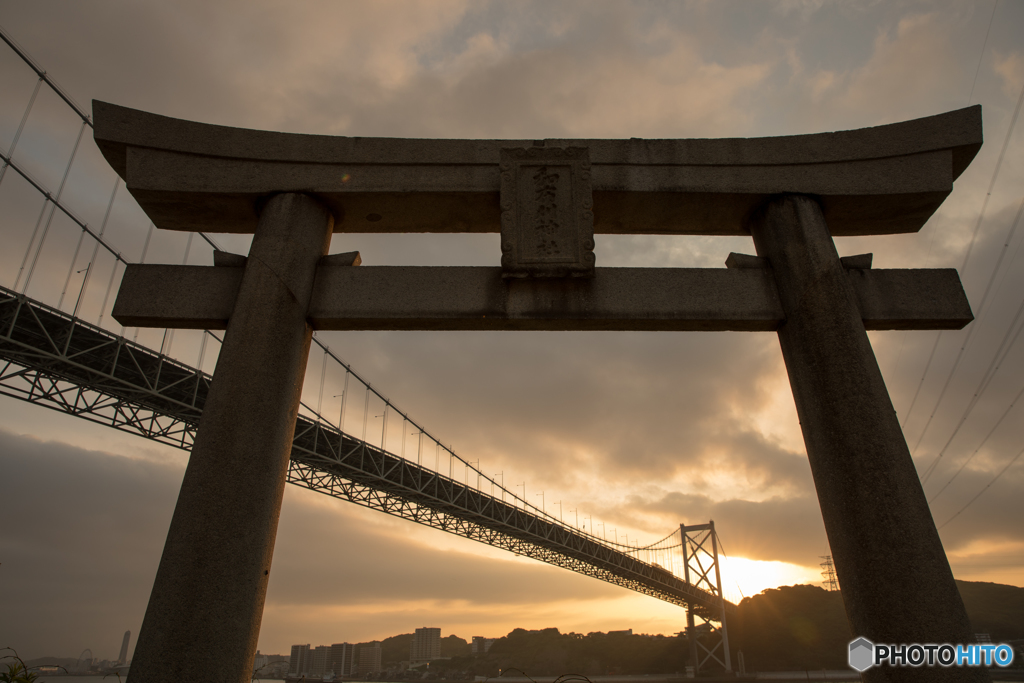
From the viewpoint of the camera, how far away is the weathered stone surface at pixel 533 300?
400 cm

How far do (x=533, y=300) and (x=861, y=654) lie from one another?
2994 millimetres

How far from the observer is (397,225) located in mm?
4691

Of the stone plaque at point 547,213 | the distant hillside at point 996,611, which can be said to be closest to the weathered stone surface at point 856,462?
the stone plaque at point 547,213

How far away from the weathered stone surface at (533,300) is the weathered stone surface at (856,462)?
256 millimetres

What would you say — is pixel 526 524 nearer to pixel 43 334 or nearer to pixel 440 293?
pixel 43 334

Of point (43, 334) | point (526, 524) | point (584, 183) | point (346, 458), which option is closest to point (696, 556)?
point (526, 524)

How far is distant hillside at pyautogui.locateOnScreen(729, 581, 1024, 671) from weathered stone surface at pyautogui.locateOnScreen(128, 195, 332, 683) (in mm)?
64794

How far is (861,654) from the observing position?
320 cm

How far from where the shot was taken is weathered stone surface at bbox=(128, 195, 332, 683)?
118 inches

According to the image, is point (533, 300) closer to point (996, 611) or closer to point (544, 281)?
point (544, 281)

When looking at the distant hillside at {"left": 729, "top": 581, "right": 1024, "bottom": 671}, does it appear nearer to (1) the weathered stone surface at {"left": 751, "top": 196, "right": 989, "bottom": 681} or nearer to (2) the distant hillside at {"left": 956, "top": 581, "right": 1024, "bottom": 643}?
(2) the distant hillside at {"left": 956, "top": 581, "right": 1024, "bottom": 643}

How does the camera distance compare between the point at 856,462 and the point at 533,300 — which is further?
the point at 533,300

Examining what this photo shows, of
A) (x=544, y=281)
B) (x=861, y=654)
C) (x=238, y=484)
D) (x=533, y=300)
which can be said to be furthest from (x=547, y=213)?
(x=861, y=654)

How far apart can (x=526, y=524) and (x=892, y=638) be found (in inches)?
1422
